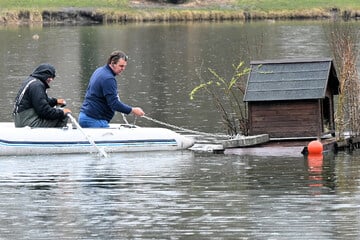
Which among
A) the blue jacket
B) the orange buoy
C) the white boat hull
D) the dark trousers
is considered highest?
the blue jacket

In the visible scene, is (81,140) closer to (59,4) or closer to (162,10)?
(162,10)

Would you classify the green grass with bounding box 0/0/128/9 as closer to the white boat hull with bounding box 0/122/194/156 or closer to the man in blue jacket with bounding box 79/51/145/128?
the man in blue jacket with bounding box 79/51/145/128

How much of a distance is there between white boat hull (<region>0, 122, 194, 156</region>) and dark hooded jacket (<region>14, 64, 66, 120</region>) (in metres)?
0.28

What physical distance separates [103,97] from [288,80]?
10.7 ft

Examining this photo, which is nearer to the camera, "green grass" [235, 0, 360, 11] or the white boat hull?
the white boat hull

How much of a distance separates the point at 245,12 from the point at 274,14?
2.12 meters

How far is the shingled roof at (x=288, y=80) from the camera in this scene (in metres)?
21.1

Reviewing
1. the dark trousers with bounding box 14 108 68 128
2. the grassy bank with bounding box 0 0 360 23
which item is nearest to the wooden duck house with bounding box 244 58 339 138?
the dark trousers with bounding box 14 108 68 128

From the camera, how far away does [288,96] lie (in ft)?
69.2

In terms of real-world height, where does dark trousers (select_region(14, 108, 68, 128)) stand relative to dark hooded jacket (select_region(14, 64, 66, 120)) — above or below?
below

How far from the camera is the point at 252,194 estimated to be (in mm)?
16266

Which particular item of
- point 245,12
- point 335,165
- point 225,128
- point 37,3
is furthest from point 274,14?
point 335,165

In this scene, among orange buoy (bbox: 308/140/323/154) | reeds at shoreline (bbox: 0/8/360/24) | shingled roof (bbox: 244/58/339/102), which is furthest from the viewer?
reeds at shoreline (bbox: 0/8/360/24)

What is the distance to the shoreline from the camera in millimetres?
85262
